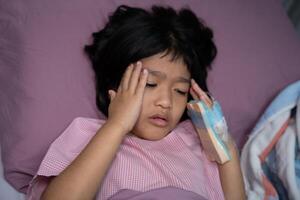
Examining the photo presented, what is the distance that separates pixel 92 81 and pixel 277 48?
0.63 m

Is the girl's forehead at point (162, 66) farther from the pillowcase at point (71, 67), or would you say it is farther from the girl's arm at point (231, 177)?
the pillowcase at point (71, 67)

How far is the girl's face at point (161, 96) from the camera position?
0.90m

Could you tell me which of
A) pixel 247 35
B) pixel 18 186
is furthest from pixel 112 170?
pixel 247 35

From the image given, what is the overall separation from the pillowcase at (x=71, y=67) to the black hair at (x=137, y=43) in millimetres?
34

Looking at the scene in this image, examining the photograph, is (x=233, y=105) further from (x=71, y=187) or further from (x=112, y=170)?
(x=71, y=187)

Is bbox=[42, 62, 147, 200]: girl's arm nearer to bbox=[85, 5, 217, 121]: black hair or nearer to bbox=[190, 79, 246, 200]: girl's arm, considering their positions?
bbox=[85, 5, 217, 121]: black hair

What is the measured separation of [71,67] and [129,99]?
0.70 feet

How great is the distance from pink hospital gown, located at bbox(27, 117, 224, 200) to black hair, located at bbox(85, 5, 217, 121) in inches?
4.9

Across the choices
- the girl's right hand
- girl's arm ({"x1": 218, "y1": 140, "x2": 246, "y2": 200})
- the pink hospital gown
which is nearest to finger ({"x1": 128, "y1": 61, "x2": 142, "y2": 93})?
the girl's right hand

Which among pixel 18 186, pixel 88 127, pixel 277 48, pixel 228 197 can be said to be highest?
pixel 277 48

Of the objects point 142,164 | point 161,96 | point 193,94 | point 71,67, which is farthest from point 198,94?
point 71,67

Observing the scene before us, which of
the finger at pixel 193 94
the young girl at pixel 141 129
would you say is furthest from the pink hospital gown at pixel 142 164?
the finger at pixel 193 94

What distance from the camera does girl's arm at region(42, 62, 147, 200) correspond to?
74cm

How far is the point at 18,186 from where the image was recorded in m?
0.89
